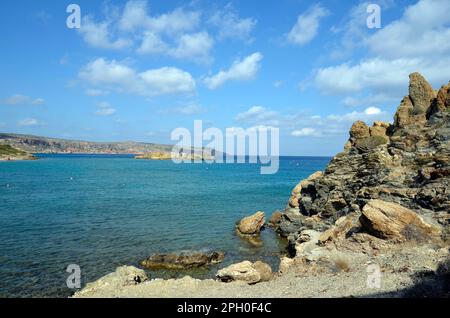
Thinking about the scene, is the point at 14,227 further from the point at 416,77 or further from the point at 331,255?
the point at 416,77

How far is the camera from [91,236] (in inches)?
1533

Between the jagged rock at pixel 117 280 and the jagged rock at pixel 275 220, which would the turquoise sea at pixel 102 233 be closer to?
the jagged rock at pixel 117 280

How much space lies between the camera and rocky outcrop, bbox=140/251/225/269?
30.5 m

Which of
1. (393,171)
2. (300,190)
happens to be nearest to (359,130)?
(300,190)

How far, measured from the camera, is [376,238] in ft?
82.1

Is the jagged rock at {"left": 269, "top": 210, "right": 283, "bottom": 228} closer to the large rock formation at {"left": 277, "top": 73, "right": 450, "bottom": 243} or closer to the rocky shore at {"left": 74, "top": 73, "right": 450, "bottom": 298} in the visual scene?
the large rock formation at {"left": 277, "top": 73, "right": 450, "bottom": 243}

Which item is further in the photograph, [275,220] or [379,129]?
[275,220]

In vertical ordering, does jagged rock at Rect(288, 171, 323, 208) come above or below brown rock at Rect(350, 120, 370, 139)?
below

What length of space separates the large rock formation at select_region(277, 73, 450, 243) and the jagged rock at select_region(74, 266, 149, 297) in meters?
17.0

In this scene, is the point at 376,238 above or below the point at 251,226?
above

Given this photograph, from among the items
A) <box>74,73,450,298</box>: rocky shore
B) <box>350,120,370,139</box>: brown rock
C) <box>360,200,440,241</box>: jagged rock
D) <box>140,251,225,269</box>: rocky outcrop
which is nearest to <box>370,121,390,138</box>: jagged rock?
<box>350,120,370,139</box>: brown rock

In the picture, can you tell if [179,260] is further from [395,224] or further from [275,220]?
[275,220]

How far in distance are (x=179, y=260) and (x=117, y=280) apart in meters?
8.18

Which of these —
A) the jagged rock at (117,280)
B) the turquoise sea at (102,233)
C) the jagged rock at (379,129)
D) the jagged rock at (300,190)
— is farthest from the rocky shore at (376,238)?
→ the jagged rock at (300,190)
